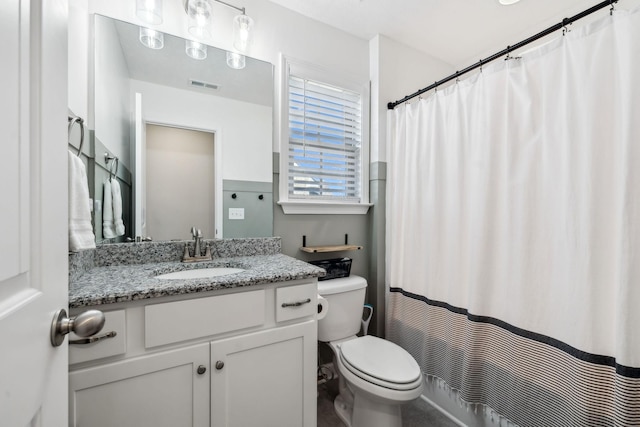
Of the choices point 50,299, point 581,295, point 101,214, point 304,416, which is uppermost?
point 101,214

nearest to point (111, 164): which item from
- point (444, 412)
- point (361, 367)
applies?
point (361, 367)

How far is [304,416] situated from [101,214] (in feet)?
4.36

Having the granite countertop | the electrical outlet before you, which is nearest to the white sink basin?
the granite countertop

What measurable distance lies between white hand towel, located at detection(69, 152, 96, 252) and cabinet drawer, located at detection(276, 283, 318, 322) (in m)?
0.71

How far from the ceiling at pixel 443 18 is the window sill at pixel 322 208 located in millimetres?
1236

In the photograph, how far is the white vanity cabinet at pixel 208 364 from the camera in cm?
90

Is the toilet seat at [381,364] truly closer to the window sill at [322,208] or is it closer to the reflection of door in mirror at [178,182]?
the window sill at [322,208]

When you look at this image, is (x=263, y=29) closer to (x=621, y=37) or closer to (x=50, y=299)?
(x=621, y=37)

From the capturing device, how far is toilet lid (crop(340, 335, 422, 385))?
50.3 inches

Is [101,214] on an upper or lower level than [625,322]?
upper

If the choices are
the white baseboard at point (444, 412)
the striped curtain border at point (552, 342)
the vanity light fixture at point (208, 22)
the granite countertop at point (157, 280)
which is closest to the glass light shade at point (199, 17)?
the vanity light fixture at point (208, 22)

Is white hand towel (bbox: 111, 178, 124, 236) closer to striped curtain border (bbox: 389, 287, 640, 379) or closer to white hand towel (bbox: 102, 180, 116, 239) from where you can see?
white hand towel (bbox: 102, 180, 116, 239)

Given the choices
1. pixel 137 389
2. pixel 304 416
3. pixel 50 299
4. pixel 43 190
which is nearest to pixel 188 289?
pixel 137 389

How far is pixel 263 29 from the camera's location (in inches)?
66.9
